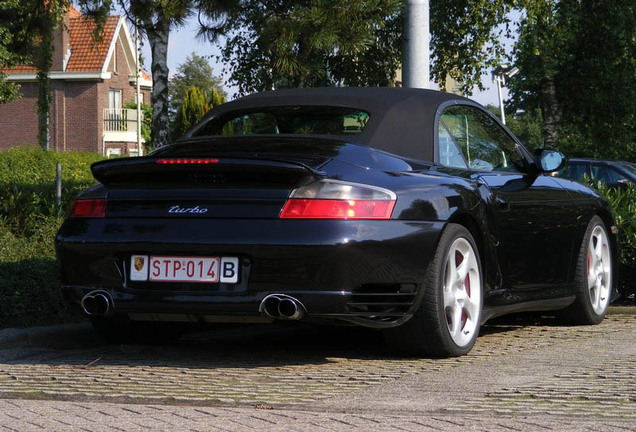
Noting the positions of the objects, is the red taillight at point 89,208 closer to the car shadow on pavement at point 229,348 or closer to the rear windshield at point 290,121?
the car shadow on pavement at point 229,348

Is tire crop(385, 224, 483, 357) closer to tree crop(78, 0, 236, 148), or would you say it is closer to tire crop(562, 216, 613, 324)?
tire crop(562, 216, 613, 324)

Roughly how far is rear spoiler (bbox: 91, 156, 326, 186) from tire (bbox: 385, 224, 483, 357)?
33.6 inches

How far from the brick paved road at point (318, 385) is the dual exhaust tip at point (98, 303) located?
29 centimetres

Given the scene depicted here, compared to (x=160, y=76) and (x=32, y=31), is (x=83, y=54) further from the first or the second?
(x=160, y=76)

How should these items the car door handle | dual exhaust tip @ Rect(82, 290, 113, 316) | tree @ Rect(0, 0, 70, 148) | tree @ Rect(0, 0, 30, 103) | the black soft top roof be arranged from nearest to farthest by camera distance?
dual exhaust tip @ Rect(82, 290, 113, 316) → the black soft top roof → the car door handle → tree @ Rect(0, 0, 70, 148) → tree @ Rect(0, 0, 30, 103)

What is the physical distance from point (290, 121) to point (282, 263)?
146 centimetres

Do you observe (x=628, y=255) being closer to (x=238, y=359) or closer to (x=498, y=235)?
(x=498, y=235)

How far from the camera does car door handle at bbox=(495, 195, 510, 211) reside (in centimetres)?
726

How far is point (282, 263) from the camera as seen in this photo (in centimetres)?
600

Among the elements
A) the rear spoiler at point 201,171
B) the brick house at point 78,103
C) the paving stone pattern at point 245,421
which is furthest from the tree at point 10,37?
the brick house at point 78,103

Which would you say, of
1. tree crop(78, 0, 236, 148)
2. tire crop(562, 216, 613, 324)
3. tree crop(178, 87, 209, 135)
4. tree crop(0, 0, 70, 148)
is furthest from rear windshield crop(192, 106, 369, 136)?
tree crop(178, 87, 209, 135)

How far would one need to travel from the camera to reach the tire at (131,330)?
23.3ft

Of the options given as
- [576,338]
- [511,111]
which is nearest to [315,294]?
[576,338]

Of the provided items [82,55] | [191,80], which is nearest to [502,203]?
[82,55]
